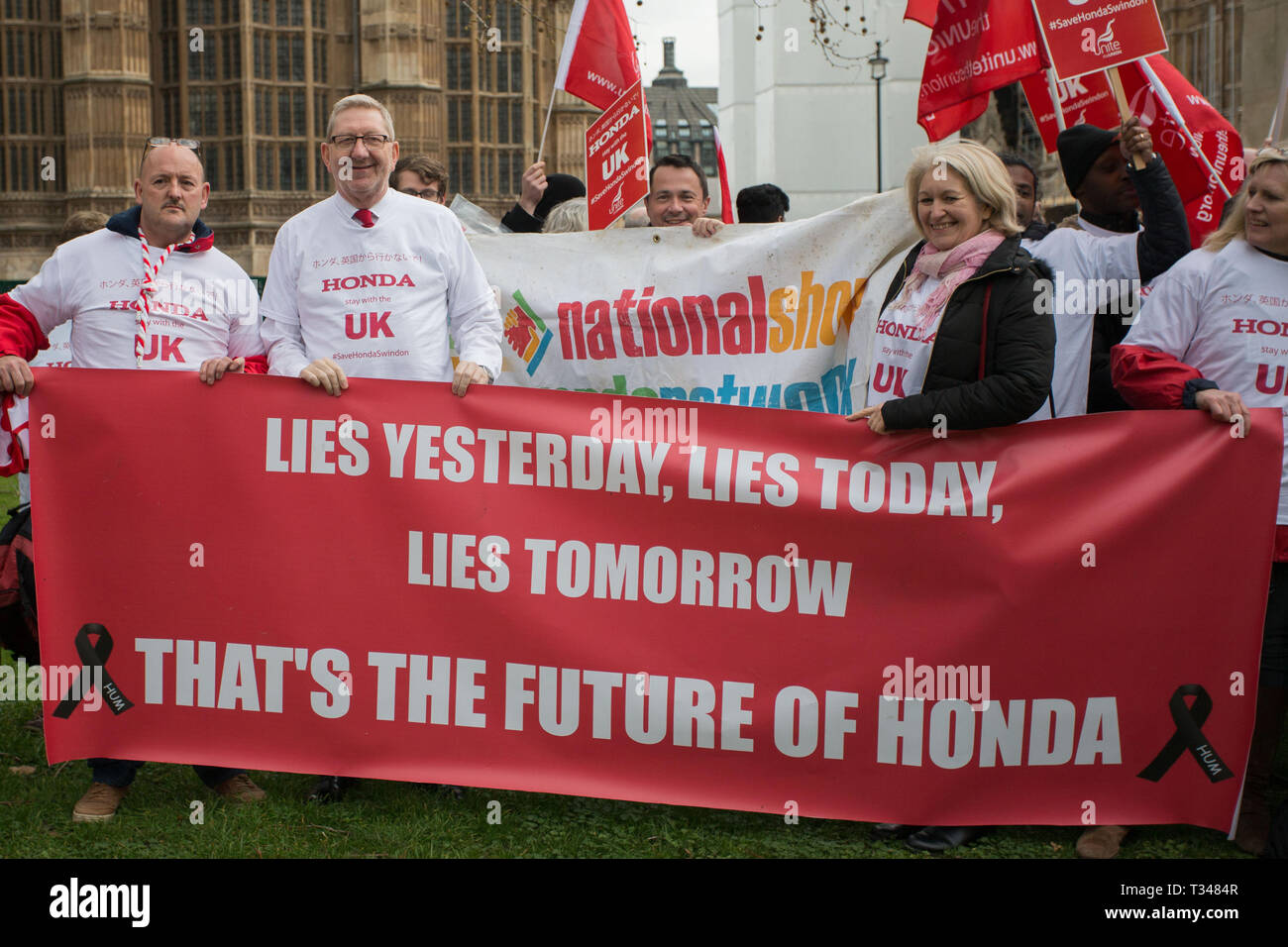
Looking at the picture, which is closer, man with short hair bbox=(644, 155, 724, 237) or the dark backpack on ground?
the dark backpack on ground

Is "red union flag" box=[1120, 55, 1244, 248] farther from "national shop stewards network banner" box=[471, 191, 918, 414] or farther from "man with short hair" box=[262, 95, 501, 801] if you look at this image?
"man with short hair" box=[262, 95, 501, 801]

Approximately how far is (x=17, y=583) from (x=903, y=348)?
9.13ft

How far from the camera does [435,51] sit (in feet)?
119

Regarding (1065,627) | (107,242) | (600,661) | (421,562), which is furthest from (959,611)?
(107,242)

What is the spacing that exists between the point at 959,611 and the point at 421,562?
1.53 meters

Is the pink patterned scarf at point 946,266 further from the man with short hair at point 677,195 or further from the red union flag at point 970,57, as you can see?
the red union flag at point 970,57

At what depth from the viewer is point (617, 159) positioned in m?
5.74

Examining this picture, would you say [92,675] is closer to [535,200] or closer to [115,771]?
[115,771]

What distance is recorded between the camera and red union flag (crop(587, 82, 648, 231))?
563cm

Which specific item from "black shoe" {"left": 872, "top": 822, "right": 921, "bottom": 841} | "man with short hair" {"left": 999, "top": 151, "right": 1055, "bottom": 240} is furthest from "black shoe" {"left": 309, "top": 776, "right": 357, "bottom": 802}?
"man with short hair" {"left": 999, "top": 151, "right": 1055, "bottom": 240}

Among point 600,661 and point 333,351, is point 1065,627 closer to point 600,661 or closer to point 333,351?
point 600,661

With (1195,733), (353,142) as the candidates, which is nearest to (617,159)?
(353,142)

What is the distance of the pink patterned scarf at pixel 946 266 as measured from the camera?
3637mm

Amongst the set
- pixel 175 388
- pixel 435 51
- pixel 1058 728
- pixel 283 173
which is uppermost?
pixel 435 51
